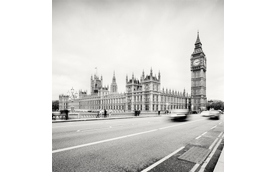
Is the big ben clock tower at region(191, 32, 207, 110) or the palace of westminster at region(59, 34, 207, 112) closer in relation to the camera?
the big ben clock tower at region(191, 32, 207, 110)

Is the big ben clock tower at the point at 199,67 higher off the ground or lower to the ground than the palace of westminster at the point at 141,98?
higher

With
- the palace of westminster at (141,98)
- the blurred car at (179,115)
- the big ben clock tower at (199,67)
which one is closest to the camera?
the big ben clock tower at (199,67)

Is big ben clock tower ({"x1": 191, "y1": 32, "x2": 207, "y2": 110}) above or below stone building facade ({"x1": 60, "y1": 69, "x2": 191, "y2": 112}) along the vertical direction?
above

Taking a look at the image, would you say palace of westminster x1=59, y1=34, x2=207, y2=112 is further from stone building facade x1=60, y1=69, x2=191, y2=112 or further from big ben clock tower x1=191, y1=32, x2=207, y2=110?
big ben clock tower x1=191, y1=32, x2=207, y2=110

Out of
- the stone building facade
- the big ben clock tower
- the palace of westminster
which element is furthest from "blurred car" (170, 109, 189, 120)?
the stone building facade

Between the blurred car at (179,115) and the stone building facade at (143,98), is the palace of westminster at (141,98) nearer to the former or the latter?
the stone building facade at (143,98)

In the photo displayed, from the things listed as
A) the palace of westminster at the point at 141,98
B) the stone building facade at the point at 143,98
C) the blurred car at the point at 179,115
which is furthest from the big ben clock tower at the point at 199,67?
the stone building facade at the point at 143,98

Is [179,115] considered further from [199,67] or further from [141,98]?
[141,98]
